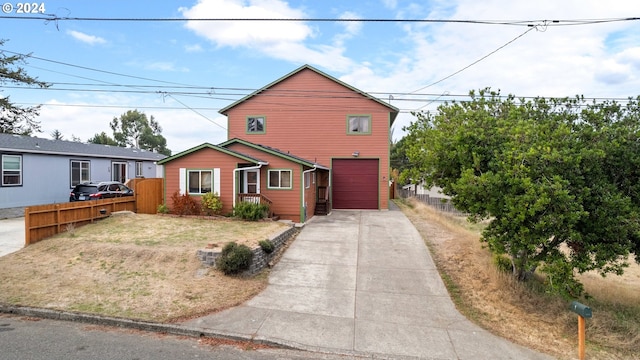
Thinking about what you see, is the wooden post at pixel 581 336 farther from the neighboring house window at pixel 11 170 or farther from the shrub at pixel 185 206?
the neighboring house window at pixel 11 170

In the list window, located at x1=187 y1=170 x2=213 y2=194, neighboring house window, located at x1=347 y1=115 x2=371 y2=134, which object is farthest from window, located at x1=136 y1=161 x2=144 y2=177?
neighboring house window, located at x1=347 y1=115 x2=371 y2=134

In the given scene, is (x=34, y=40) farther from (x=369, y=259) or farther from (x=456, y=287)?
(x=456, y=287)

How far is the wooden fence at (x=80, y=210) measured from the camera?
388 inches

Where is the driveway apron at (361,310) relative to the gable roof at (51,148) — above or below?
below

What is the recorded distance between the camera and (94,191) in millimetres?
16797

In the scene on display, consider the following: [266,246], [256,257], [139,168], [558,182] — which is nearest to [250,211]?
[266,246]

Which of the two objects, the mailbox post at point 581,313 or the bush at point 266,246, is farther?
the bush at point 266,246

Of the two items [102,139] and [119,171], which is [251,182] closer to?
[119,171]

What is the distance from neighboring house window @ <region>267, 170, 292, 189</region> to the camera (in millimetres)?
14801

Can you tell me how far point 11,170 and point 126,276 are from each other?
13944 mm

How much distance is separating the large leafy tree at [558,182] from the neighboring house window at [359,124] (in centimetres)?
1136

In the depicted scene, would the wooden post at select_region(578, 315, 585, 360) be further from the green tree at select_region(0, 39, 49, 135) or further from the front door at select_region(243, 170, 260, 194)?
the green tree at select_region(0, 39, 49, 135)

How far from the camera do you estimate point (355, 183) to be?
1938 cm

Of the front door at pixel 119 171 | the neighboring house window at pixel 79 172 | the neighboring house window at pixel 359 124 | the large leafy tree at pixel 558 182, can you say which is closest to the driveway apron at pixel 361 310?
the large leafy tree at pixel 558 182
